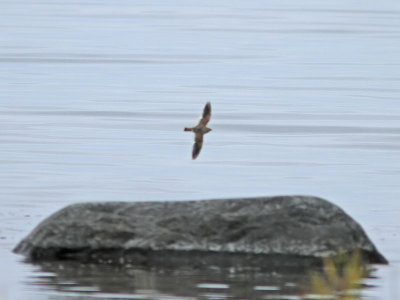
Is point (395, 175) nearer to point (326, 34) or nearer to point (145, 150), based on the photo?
point (145, 150)

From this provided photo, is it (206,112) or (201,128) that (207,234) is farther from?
(201,128)

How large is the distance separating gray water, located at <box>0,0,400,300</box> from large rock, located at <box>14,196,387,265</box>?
0.86 feet

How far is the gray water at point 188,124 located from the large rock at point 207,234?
261 mm

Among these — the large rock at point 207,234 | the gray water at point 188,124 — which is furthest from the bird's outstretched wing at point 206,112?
the large rock at point 207,234

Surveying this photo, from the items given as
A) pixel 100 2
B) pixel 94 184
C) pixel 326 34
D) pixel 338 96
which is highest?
pixel 100 2

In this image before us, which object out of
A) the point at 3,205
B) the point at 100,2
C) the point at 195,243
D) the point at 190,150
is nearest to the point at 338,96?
the point at 190,150

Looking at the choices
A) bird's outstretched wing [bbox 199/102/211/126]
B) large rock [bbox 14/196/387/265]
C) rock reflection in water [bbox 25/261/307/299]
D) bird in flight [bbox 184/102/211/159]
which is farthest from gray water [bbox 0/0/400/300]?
bird's outstretched wing [bbox 199/102/211/126]

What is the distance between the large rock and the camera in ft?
39.2

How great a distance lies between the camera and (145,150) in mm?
19359

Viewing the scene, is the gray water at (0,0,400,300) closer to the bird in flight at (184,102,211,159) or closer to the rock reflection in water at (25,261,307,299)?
the rock reflection in water at (25,261,307,299)

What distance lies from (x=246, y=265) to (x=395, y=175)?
5693 mm

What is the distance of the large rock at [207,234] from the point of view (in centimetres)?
1195

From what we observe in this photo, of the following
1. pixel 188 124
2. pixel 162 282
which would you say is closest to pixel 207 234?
pixel 162 282

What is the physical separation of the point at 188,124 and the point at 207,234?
10592 millimetres
